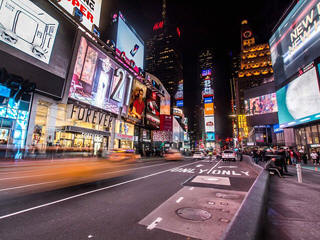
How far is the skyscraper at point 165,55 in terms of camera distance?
13525 cm

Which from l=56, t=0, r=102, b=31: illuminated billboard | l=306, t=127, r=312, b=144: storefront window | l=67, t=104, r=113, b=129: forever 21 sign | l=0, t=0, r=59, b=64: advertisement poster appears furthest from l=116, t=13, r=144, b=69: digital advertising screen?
l=306, t=127, r=312, b=144: storefront window

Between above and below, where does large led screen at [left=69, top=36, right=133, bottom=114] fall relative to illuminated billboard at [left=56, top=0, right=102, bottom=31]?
below


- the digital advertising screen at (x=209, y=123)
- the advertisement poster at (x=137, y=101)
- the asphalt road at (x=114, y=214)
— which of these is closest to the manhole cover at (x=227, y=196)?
the asphalt road at (x=114, y=214)

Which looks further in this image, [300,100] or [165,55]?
[165,55]

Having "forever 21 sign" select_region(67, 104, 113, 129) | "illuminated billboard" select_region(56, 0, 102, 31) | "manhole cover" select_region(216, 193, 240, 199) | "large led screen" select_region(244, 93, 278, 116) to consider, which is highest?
"illuminated billboard" select_region(56, 0, 102, 31)

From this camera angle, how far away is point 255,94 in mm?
70875

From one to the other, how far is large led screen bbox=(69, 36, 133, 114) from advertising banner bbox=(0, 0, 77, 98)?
2091 mm

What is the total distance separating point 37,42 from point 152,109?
120 feet

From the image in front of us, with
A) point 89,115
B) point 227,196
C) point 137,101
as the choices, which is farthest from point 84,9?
point 227,196

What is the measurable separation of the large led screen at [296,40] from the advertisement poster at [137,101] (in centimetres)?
3565

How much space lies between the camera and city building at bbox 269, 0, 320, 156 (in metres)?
25.1

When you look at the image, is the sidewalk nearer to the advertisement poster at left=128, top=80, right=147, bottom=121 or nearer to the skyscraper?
the advertisement poster at left=128, top=80, right=147, bottom=121

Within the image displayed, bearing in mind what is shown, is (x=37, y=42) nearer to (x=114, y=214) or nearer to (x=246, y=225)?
(x=114, y=214)

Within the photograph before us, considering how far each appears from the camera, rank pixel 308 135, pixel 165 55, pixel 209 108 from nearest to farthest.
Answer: pixel 308 135
pixel 209 108
pixel 165 55
